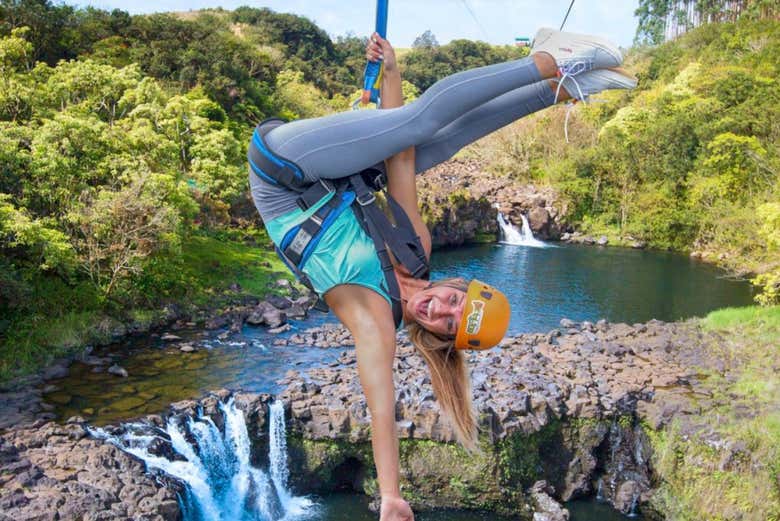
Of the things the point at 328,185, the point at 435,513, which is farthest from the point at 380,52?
the point at 435,513

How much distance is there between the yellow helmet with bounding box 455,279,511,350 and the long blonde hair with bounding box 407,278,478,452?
0.10m

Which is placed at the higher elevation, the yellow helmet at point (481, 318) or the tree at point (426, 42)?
the tree at point (426, 42)

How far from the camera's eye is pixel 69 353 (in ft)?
47.4

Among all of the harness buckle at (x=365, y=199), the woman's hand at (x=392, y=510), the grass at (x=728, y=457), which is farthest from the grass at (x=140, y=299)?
the woman's hand at (x=392, y=510)

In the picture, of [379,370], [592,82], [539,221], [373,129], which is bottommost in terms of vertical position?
[539,221]

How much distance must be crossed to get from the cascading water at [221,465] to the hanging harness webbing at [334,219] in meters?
9.46

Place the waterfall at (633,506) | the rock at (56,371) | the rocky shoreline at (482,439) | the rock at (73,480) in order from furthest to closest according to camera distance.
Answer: the rock at (56,371), the waterfall at (633,506), the rocky shoreline at (482,439), the rock at (73,480)

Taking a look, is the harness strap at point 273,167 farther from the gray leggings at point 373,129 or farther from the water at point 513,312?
the water at point 513,312

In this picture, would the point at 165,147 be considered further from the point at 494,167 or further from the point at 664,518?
the point at 494,167

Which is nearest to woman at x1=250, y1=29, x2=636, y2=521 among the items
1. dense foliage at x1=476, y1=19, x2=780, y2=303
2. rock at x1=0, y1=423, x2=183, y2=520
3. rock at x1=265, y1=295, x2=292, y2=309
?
rock at x1=0, y1=423, x2=183, y2=520

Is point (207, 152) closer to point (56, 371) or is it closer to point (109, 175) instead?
point (109, 175)

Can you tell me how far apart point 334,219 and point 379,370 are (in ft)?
1.66

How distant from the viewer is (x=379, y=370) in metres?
2.15

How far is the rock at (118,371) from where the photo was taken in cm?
1344
